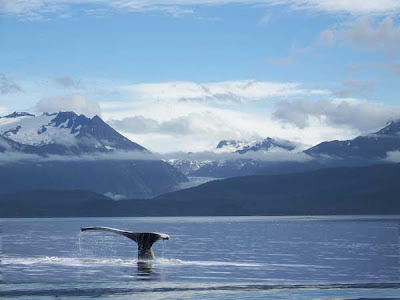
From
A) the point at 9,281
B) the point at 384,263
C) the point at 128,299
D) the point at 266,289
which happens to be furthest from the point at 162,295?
the point at 384,263

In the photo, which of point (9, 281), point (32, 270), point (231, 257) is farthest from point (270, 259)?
point (9, 281)

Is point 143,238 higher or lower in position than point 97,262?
higher

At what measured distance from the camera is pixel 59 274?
7531 cm

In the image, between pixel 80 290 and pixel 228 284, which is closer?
pixel 80 290

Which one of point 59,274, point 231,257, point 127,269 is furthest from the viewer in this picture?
point 231,257

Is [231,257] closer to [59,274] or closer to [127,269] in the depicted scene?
[127,269]

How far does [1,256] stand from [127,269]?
28230 mm

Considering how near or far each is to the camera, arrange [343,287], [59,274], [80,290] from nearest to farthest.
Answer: [80,290] < [343,287] < [59,274]

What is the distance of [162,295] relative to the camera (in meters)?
60.1

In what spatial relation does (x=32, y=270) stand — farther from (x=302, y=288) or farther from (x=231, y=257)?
(x=231, y=257)

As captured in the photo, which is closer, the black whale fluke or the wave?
the black whale fluke

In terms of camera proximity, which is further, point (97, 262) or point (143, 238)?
point (97, 262)

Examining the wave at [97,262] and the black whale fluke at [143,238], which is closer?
the black whale fluke at [143,238]

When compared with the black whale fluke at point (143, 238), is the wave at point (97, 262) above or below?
below
